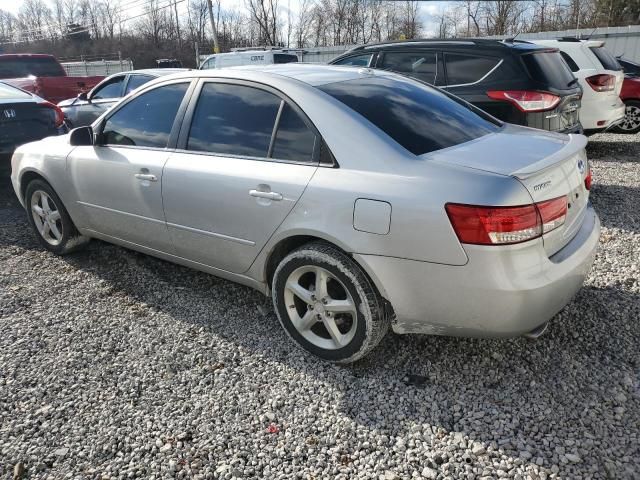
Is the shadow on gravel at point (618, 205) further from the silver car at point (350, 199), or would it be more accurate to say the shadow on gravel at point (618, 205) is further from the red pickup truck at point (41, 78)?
the red pickup truck at point (41, 78)

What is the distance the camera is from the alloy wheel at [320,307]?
2.78m

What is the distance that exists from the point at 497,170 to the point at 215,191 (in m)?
1.59

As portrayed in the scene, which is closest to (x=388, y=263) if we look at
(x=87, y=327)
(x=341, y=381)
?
(x=341, y=381)

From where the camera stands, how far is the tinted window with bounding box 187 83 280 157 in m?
3.01

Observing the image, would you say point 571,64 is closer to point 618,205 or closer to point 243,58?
point 618,205

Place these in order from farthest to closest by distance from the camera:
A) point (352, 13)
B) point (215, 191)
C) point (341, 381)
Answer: point (352, 13), point (215, 191), point (341, 381)

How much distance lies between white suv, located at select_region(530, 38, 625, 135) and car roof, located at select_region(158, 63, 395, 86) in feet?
17.3

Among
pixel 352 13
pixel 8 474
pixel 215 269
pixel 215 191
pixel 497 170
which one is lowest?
pixel 8 474

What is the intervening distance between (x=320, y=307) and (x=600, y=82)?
269 inches

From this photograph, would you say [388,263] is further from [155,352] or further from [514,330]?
[155,352]

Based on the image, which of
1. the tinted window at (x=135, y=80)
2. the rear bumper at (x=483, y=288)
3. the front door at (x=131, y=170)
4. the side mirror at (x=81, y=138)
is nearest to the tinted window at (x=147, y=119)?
the front door at (x=131, y=170)

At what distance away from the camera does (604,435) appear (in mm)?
2305

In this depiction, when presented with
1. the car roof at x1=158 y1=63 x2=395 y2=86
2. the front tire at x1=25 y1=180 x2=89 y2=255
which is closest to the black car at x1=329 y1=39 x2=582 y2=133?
the car roof at x1=158 y1=63 x2=395 y2=86

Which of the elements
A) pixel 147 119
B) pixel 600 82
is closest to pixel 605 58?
pixel 600 82
